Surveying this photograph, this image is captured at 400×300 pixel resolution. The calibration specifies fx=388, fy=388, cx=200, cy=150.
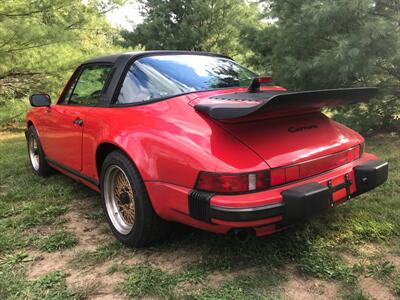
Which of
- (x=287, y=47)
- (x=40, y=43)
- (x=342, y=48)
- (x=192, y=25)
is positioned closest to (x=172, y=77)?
(x=342, y=48)

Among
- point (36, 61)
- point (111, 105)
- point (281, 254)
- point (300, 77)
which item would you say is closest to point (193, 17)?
point (36, 61)

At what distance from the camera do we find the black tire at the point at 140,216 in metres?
2.62

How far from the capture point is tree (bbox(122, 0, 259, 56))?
47.6 ft

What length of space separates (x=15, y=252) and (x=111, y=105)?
133 centimetres

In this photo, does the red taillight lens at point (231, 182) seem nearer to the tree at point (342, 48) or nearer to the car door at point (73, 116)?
the car door at point (73, 116)

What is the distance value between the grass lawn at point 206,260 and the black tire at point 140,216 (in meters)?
0.11

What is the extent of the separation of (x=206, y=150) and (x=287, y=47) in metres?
4.98

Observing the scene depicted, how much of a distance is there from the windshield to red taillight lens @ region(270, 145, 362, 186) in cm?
97

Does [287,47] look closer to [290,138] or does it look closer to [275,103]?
[290,138]

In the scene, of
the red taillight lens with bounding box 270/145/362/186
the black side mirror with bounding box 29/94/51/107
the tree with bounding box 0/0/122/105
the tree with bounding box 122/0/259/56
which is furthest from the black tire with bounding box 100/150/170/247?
the tree with bounding box 122/0/259/56

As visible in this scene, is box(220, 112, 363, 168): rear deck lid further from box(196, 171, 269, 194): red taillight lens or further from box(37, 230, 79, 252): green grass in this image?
box(37, 230, 79, 252): green grass

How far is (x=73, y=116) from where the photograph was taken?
3.60 metres

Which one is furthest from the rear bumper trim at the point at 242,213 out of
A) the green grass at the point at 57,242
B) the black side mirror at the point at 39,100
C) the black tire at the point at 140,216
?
the black side mirror at the point at 39,100

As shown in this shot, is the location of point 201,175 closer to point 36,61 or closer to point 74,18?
point 36,61
